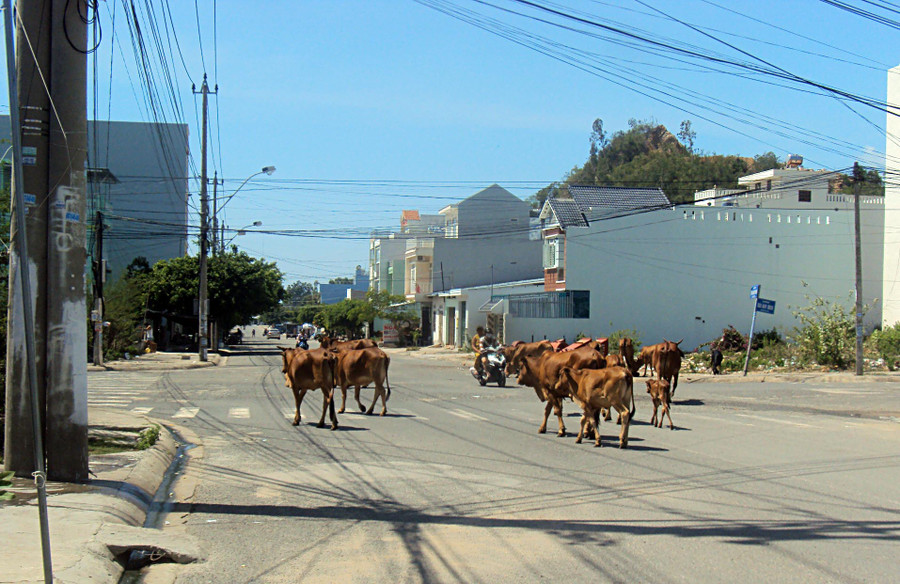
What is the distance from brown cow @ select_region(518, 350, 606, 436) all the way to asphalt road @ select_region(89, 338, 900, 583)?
20.3 inches

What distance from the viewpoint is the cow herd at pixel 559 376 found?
13.0m

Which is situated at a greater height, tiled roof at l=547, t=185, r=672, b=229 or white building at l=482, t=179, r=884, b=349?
tiled roof at l=547, t=185, r=672, b=229

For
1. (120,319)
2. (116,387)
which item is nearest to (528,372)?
(116,387)

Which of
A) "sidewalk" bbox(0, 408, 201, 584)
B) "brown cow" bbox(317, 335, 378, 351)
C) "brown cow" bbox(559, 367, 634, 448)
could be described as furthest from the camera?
"brown cow" bbox(317, 335, 378, 351)

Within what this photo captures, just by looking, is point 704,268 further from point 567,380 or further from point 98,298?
point 567,380

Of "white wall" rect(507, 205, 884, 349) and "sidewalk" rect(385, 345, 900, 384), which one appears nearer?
"sidewalk" rect(385, 345, 900, 384)

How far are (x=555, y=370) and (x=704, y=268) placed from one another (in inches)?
1541

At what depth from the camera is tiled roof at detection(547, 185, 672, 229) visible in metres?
49.8

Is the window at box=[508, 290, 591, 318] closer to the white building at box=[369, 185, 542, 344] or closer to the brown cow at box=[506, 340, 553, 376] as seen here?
the white building at box=[369, 185, 542, 344]

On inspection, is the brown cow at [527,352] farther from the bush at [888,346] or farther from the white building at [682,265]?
the white building at [682,265]

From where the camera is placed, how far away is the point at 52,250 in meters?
8.93

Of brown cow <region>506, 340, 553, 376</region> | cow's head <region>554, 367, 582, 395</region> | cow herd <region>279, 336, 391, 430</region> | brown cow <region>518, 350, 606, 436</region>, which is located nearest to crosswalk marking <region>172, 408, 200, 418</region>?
cow herd <region>279, 336, 391, 430</region>

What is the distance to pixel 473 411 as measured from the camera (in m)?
19.5

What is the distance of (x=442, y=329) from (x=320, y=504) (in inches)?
2299
